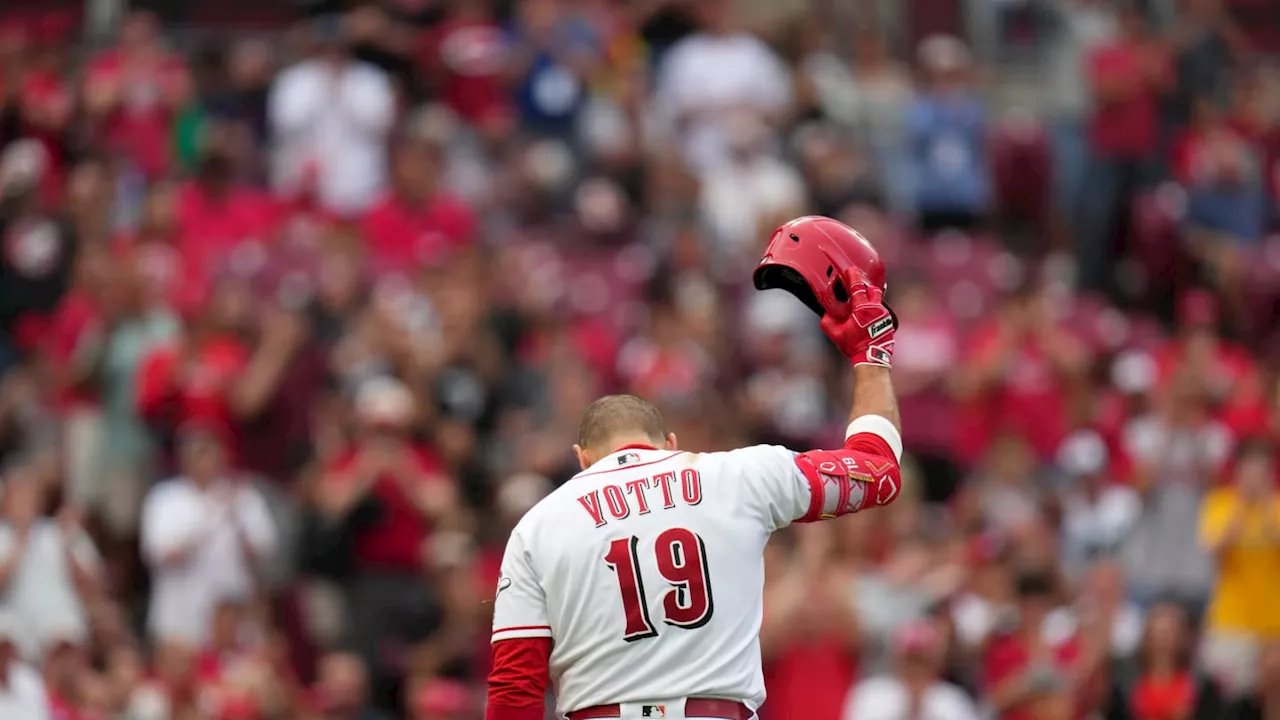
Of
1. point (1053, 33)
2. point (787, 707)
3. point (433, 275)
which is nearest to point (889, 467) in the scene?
point (787, 707)

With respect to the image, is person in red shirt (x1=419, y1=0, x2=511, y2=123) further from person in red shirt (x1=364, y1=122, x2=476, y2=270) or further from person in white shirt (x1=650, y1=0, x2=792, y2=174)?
person in white shirt (x1=650, y1=0, x2=792, y2=174)

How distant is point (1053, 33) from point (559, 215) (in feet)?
19.5

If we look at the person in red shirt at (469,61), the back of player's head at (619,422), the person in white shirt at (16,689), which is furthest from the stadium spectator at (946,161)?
the back of player's head at (619,422)

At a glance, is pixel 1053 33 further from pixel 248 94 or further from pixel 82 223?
pixel 82 223

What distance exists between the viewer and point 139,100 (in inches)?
666

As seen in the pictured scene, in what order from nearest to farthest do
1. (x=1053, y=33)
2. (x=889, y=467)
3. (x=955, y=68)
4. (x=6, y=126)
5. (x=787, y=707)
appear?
(x=889, y=467) → (x=787, y=707) → (x=6, y=126) → (x=955, y=68) → (x=1053, y=33)

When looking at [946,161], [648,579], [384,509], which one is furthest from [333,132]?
[648,579]

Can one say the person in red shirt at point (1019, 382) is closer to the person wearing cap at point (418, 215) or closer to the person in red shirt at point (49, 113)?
the person wearing cap at point (418, 215)

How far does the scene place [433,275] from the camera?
50.6 ft

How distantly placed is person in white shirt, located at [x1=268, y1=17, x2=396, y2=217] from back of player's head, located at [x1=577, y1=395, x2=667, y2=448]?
10.0 m

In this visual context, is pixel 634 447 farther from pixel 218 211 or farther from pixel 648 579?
pixel 218 211

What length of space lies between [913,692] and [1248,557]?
9.79 ft

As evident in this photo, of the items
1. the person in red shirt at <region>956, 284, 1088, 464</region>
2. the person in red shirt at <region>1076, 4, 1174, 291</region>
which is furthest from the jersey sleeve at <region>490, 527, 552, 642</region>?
the person in red shirt at <region>1076, 4, 1174, 291</region>

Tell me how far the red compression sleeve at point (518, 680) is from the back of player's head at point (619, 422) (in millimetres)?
741
